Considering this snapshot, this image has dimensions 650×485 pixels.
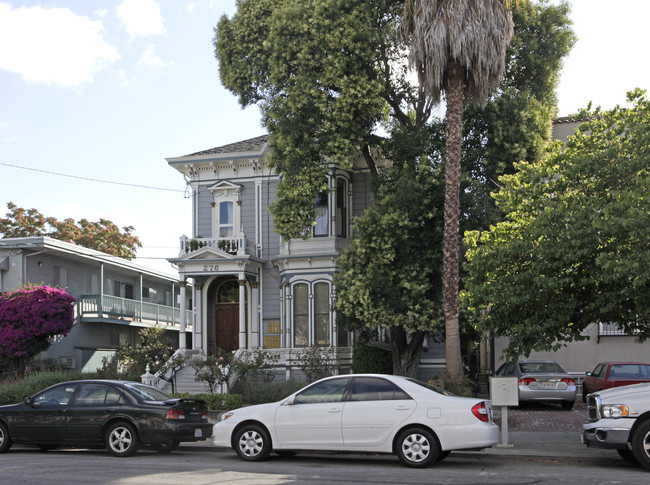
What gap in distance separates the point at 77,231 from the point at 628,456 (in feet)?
131

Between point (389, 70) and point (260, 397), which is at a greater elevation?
point (389, 70)

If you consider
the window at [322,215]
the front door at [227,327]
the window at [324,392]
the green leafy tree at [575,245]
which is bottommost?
the window at [324,392]

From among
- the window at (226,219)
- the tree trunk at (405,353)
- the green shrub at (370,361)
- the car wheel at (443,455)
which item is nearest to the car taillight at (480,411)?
the car wheel at (443,455)

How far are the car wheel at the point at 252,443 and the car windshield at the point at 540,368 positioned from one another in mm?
10829

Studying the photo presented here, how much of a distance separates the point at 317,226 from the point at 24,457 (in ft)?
49.9

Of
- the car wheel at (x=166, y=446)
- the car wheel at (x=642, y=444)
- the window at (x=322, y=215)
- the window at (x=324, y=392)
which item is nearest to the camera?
the car wheel at (x=642, y=444)

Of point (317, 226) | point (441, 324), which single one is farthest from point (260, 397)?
point (317, 226)

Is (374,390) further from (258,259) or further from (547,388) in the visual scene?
(258,259)

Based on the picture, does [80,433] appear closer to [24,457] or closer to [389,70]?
[24,457]

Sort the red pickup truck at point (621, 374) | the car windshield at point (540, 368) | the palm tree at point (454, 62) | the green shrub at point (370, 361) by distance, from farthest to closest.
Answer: the green shrub at point (370, 361) < the car windshield at point (540, 368) < the red pickup truck at point (621, 374) < the palm tree at point (454, 62)

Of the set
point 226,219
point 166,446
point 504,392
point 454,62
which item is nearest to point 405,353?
point 226,219

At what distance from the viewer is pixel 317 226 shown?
2667cm

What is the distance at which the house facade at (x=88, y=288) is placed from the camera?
2877 centimetres

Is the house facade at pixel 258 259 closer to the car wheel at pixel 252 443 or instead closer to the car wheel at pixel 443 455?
the car wheel at pixel 252 443
